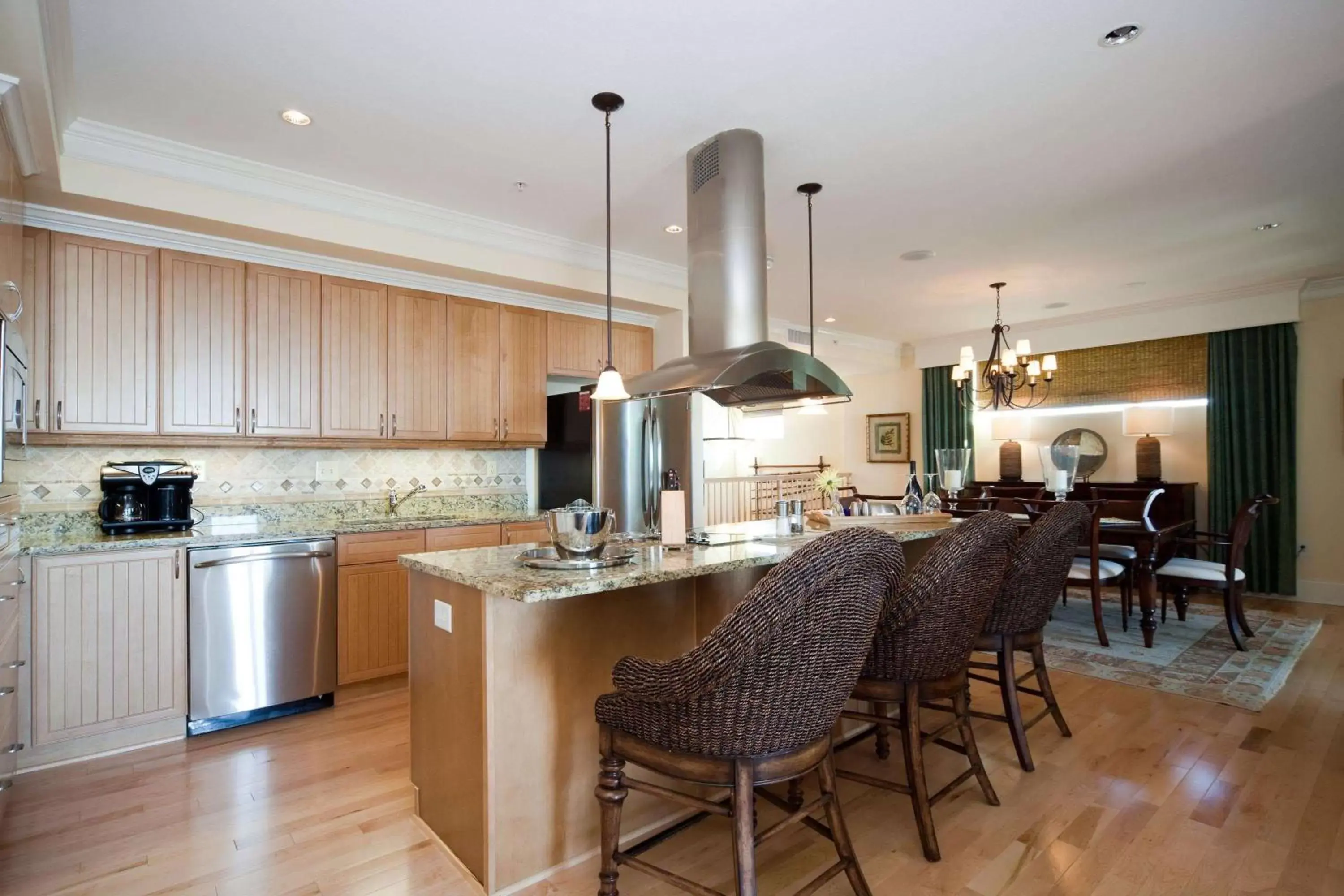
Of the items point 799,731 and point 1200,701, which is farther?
point 1200,701

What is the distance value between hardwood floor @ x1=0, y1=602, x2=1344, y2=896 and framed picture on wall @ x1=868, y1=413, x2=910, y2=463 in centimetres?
559

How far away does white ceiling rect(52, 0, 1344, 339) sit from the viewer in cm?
224

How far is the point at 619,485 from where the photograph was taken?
4543mm

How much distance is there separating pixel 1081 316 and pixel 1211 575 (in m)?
3.27

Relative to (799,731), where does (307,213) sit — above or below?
above

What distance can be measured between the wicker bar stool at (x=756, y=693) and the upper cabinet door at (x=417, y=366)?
9.68 ft

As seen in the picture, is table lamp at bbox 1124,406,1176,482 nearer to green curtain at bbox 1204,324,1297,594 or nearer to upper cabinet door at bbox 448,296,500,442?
green curtain at bbox 1204,324,1297,594

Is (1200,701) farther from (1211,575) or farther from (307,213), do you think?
(307,213)

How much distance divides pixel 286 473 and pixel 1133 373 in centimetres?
734

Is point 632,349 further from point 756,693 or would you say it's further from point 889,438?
point 889,438

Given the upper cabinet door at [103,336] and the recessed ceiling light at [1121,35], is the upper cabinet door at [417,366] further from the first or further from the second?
the recessed ceiling light at [1121,35]

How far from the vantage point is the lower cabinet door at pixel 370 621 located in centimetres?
358

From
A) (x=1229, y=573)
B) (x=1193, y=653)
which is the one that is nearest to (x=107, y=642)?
(x=1193, y=653)

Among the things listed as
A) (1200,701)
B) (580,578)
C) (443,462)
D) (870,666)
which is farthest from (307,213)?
(1200,701)
